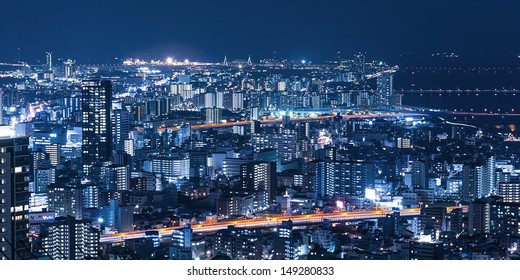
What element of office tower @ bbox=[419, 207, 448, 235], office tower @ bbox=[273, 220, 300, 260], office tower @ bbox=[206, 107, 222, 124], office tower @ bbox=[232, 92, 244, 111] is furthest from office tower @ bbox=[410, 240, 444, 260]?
office tower @ bbox=[206, 107, 222, 124]

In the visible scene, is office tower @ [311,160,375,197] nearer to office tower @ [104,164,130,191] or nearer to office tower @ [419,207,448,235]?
office tower @ [419,207,448,235]

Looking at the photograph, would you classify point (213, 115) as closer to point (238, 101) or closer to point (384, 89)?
point (238, 101)

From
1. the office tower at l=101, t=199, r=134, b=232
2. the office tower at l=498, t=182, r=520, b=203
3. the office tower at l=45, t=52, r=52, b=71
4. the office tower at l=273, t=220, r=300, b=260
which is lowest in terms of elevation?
the office tower at l=101, t=199, r=134, b=232

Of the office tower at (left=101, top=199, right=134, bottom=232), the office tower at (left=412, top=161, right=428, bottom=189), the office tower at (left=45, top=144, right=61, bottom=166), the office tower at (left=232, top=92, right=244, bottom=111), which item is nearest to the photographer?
the office tower at (left=101, top=199, right=134, bottom=232)

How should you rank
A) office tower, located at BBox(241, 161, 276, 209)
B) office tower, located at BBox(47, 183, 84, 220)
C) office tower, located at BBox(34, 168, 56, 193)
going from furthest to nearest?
office tower, located at BBox(241, 161, 276, 209)
office tower, located at BBox(34, 168, 56, 193)
office tower, located at BBox(47, 183, 84, 220)

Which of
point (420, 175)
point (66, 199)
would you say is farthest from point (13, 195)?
point (420, 175)

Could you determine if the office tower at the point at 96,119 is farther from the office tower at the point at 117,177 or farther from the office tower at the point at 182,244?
the office tower at the point at 182,244
